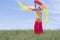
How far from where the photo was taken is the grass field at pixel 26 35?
1016 centimetres

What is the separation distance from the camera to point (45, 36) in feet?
33.3

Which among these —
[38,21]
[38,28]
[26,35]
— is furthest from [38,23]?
[26,35]

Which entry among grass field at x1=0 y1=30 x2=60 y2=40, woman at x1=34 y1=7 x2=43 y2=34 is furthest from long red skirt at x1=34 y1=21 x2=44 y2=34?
grass field at x1=0 y1=30 x2=60 y2=40

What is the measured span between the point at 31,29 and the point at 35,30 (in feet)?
3.09

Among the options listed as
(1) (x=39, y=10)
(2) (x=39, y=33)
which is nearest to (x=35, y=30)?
(2) (x=39, y=33)

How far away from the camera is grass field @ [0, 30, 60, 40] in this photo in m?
10.2

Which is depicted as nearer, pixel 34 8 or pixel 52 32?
pixel 34 8

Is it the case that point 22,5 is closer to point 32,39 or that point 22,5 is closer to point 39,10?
point 39,10

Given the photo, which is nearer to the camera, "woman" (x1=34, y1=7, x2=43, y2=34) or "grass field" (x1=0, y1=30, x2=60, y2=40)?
"grass field" (x1=0, y1=30, x2=60, y2=40)

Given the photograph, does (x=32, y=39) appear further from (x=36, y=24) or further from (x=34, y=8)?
(x=34, y=8)

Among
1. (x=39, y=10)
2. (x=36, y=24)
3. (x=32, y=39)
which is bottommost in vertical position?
(x=32, y=39)

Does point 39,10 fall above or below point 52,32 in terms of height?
above

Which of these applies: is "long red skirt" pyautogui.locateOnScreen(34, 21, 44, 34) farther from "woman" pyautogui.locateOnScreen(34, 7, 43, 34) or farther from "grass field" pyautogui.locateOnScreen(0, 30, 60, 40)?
"grass field" pyautogui.locateOnScreen(0, 30, 60, 40)

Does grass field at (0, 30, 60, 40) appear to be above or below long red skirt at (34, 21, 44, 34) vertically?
below
